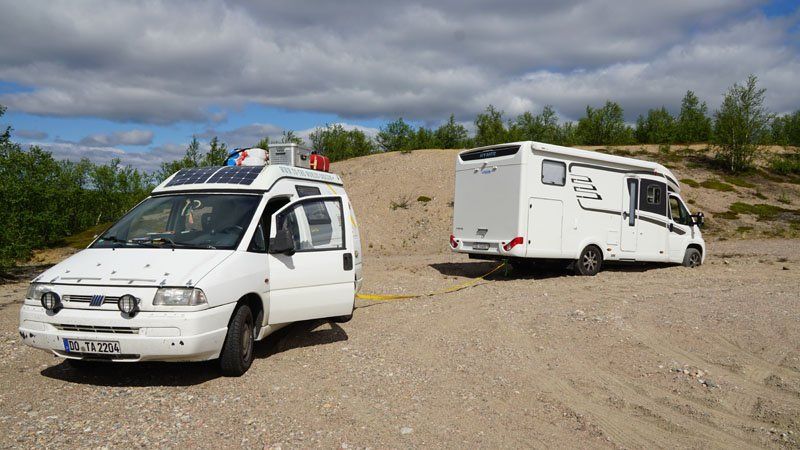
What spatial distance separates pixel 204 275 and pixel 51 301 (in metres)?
1.42

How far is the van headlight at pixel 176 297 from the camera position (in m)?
5.40

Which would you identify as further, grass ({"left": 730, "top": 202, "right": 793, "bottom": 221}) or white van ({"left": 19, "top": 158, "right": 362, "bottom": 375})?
grass ({"left": 730, "top": 202, "right": 793, "bottom": 221})

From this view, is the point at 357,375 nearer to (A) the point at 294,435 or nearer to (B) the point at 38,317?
(A) the point at 294,435

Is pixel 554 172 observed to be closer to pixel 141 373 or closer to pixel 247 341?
pixel 247 341

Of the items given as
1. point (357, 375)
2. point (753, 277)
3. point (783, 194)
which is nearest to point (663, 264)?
point (753, 277)

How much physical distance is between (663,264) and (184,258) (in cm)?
1441

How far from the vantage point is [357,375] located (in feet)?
20.8

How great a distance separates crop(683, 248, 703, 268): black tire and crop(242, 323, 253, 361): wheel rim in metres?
13.4

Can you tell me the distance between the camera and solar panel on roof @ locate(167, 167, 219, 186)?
7301mm

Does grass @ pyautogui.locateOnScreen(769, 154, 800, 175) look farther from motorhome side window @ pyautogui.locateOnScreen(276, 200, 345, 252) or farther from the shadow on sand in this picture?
the shadow on sand

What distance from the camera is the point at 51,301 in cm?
552

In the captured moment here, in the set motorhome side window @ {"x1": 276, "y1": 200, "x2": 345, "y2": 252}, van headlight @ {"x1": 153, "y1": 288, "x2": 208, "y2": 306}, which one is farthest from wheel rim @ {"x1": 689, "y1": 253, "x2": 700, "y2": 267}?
van headlight @ {"x1": 153, "y1": 288, "x2": 208, "y2": 306}

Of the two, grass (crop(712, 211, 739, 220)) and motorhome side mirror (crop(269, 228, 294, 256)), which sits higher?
grass (crop(712, 211, 739, 220))

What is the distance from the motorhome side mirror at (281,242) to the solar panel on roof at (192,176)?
54.6 inches
